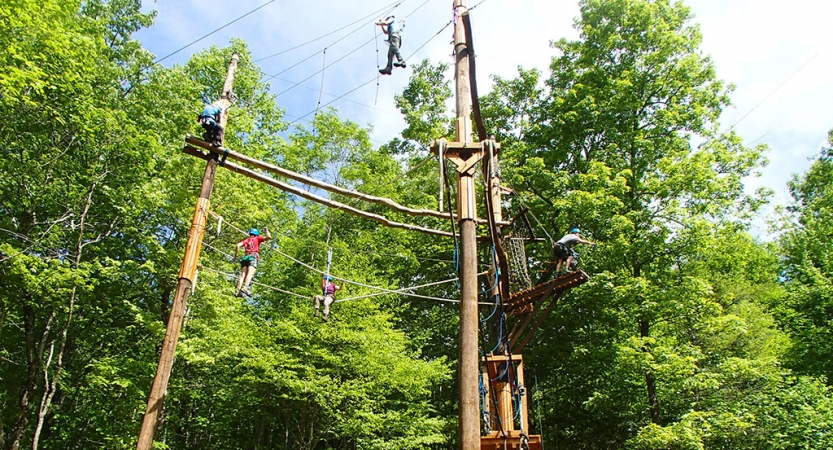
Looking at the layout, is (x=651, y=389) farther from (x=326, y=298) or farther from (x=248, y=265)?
(x=248, y=265)

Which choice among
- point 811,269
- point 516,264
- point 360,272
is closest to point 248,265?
point 516,264

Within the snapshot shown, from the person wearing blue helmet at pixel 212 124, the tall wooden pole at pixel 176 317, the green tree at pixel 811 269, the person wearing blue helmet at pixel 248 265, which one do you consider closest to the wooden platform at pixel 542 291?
the person wearing blue helmet at pixel 248 265

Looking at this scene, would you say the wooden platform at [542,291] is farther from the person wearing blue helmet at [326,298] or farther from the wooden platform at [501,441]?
the person wearing blue helmet at [326,298]

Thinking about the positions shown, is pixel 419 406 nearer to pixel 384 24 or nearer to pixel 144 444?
pixel 144 444

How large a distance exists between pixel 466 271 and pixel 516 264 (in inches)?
181

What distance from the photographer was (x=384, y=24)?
829cm

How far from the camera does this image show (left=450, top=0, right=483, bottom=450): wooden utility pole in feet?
15.4

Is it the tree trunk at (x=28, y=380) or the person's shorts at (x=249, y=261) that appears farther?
the tree trunk at (x=28, y=380)

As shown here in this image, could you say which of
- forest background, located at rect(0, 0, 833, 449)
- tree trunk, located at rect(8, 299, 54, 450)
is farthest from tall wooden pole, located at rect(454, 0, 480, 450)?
tree trunk, located at rect(8, 299, 54, 450)

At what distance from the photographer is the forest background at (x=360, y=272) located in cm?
1262

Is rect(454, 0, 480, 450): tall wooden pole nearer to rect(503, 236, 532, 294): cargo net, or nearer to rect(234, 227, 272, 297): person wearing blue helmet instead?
rect(234, 227, 272, 297): person wearing blue helmet

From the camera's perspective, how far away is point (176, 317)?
20.8 feet

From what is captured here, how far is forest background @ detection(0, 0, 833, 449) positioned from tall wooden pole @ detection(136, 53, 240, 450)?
15.8 feet

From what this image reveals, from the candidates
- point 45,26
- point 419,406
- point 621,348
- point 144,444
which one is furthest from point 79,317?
point 621,348
